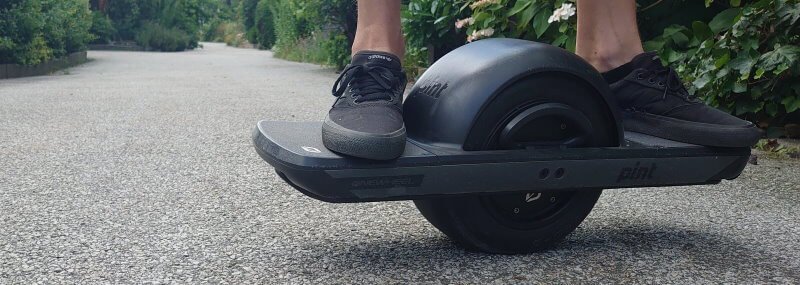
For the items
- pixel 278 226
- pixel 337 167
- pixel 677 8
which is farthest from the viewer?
pixel 677 8

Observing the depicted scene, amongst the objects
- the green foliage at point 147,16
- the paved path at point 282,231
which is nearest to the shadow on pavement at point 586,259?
the paved path at point 282,231

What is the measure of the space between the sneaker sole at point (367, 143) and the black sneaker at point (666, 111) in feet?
2.16

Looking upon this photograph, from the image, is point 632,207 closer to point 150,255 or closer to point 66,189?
point 150,255

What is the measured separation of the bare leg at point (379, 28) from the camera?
73.7 inches

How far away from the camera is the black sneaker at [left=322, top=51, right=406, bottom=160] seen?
5.00 feet

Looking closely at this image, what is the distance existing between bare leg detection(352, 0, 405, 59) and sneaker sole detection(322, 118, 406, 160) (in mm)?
349

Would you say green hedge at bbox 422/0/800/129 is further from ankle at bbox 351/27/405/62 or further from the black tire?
ankle at bbox 351/27/405/62

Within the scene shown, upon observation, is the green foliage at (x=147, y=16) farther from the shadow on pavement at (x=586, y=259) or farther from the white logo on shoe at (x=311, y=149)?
the white logo on shoe at (x=311, y=149)

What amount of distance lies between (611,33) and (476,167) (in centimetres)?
65

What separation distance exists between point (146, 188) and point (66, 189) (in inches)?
9.1

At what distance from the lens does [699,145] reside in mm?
1840

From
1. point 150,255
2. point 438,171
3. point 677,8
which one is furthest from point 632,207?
point 677,8

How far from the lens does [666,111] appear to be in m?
1.92

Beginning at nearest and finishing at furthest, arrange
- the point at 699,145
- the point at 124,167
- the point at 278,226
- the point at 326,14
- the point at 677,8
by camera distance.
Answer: the point at 699,145 < the point at 278,226 < the point at 124,167 < the point at 677,8 < the point at 326,14
